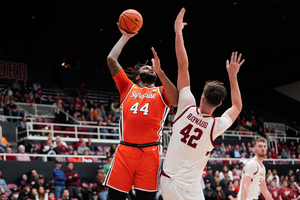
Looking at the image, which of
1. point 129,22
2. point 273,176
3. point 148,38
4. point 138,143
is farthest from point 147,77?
point 148,38

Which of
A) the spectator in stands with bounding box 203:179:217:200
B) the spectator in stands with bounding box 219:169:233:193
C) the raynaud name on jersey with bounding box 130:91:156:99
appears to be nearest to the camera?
the raynaud name on jersey with bounding box 130:91:156:99

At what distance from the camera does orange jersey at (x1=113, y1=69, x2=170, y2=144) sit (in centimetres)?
454

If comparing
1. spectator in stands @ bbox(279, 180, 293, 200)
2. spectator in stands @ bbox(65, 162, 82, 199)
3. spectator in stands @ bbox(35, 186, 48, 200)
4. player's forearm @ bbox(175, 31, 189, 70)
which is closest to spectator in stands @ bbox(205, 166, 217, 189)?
spectator in stands @ bbox(279, 180, 293, 200)

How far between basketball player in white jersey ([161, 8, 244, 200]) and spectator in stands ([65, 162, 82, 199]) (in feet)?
26.9

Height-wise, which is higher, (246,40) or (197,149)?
(246,40)

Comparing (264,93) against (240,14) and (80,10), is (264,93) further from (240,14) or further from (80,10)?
(80,10)

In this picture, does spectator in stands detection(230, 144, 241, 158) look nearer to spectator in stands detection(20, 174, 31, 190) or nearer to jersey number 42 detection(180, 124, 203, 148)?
spectator in stands detection(20, 174, 31, 190)

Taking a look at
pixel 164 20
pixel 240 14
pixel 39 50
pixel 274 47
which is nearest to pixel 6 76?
pixel 39 50

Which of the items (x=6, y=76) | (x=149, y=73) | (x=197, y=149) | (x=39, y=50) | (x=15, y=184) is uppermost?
(x=39, y=50)

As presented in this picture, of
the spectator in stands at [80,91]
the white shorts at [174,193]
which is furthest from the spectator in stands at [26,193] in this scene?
the spectator in stands at [80,91]

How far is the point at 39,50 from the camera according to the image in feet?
80.4

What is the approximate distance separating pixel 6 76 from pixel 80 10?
5777 millimetres

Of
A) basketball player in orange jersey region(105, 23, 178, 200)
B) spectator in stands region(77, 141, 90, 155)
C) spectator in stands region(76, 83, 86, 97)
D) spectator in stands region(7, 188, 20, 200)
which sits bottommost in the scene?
spectator in stands region(7, 188, 20, 200)

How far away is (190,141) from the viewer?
3.76 meters
